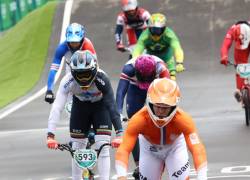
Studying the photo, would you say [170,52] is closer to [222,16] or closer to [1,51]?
[222,16]

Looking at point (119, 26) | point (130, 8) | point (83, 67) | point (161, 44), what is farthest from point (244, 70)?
point (83, 67)

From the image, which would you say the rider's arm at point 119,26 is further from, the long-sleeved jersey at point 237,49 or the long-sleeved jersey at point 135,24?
the long-sleeved jersey at point 237,49

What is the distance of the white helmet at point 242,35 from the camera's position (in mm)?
16469

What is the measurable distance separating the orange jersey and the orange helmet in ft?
0.76

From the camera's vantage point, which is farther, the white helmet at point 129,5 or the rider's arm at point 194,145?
the white helmet at point 129,5

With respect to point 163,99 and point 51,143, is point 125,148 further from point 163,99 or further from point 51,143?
point 51,143

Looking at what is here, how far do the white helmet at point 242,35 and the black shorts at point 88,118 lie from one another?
5723mm

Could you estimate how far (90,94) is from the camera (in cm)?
1112

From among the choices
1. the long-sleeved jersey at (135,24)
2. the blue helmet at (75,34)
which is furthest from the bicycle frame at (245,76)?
the blue helmet at (75,34)

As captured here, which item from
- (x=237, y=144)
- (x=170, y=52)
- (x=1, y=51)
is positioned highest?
(x=170, y=52)

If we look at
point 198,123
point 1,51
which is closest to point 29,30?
point 1,51

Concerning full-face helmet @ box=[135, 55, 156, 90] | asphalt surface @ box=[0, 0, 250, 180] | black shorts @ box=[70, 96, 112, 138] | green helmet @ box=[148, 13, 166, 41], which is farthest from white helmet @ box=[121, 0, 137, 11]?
black shorts @ box=[70, 96, 112, 138]

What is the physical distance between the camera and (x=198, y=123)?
56.7 ft

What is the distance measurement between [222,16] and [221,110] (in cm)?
887
